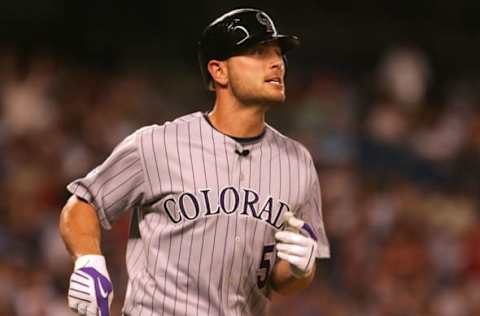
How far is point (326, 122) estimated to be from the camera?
922 cm

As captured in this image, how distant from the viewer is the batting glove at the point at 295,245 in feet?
11.1

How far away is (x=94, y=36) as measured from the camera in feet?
34.6

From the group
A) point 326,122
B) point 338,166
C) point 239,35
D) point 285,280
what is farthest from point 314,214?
point 326,122

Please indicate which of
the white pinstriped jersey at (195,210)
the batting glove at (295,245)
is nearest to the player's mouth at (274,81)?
the white pinstriped jersey at (195,210)

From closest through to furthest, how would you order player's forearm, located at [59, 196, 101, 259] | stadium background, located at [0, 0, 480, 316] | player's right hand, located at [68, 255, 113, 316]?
player's right hand, located at [68, 255, 113, 316]
player's forearm, located at [59, 196, 101, 259]
stadium background, located at [0, 0, 480, 316]

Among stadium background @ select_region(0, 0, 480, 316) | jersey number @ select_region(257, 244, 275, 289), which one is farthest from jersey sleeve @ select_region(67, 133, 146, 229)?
stadium background @ select_region(0, 0, 480, 316)

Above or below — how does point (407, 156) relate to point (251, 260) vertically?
below

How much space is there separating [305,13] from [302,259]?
7.66 metres

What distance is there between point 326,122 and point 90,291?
6.05 metres

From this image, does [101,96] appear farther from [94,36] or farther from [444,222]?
[444,222]

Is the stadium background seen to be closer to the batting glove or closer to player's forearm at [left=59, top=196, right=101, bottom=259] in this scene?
player's forearm at [left=59, top=196, right=101, bottom=259]

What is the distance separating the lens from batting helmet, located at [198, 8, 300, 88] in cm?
360

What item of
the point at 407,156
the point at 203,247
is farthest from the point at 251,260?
the point at 407,156

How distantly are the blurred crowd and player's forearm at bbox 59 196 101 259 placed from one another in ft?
10.8
